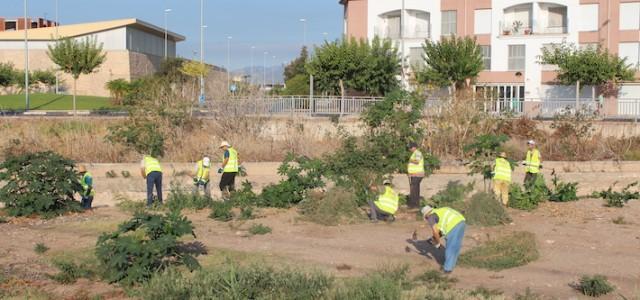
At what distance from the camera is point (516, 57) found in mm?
50594

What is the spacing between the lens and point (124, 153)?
83.3 ft

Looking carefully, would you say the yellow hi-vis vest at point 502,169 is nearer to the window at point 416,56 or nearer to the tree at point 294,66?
the window at point 416,56

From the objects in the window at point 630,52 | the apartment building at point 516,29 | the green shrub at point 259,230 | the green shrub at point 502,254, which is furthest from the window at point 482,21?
the green shrub at point 502,254

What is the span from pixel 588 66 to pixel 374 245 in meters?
34.2

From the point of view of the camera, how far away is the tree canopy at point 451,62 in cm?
4538

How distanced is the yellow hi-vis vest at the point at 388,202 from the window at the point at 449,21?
38.1m

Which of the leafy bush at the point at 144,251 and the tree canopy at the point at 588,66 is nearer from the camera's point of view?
the leafy bush at the point at 144,251

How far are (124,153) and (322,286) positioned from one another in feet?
55.9

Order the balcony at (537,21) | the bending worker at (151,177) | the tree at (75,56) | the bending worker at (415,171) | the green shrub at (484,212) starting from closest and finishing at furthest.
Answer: the green shrub at (484,212), the bending worker at (415,171), the bending worker at (151,177), the tree at (75,56), the balcony at (537,21)

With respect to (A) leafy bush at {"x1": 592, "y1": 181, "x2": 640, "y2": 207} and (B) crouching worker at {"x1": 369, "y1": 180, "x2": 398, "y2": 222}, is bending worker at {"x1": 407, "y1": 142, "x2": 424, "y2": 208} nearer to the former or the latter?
(B) crouching worker at {"x1": 369, "y1": 180, "x2": 398, "y2": 222}

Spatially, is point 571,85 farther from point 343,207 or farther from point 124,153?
point 343,207

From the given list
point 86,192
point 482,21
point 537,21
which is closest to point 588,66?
point 537,21

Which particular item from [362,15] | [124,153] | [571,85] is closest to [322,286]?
[124,153]

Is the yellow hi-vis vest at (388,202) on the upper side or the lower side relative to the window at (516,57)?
lower
